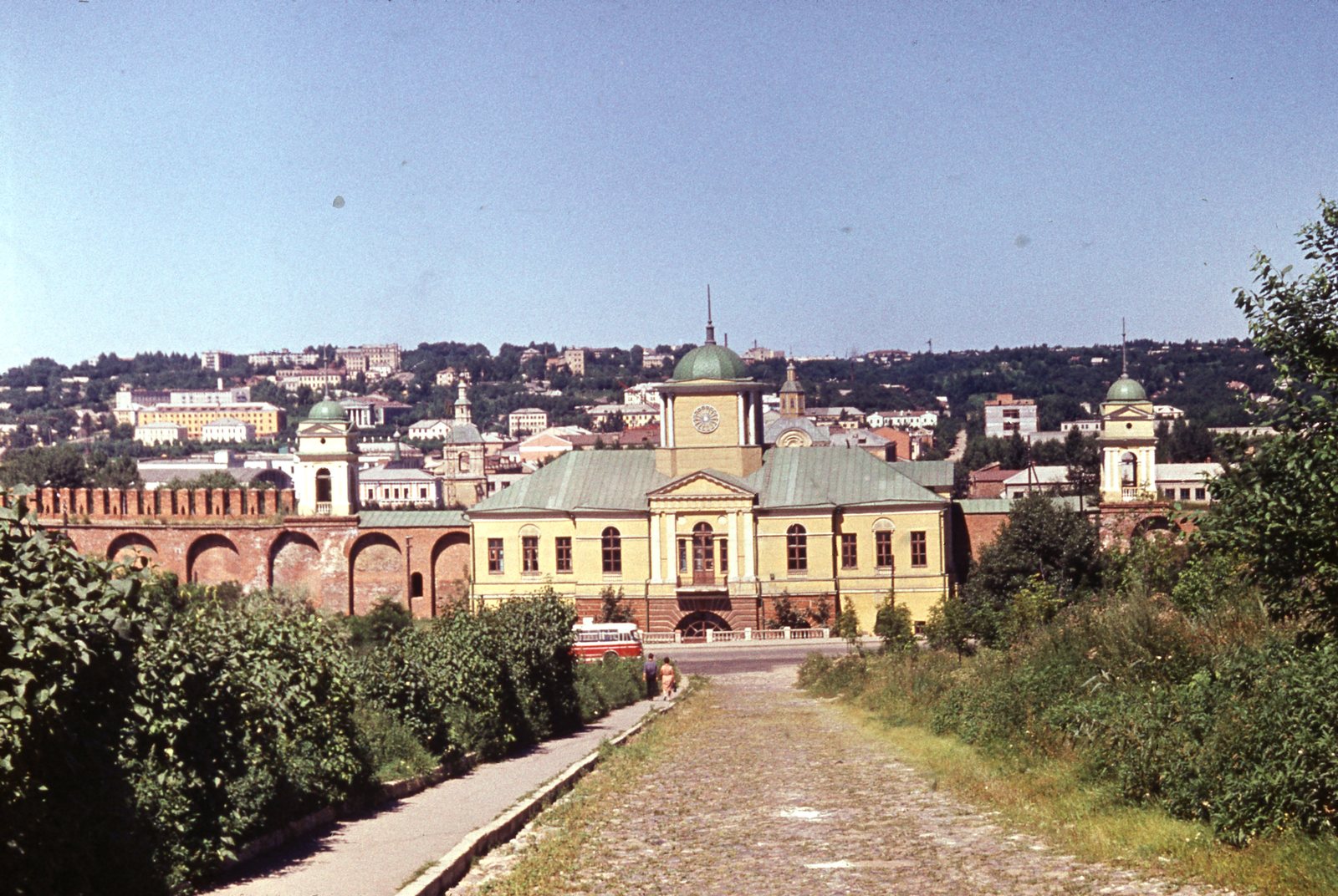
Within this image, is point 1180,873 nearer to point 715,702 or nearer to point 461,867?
point 461,867

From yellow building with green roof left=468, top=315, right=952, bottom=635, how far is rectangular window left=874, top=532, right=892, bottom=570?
1.4 inches

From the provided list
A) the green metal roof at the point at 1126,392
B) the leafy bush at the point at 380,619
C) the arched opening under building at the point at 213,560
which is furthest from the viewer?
the arched opening under building at the point at 213,560

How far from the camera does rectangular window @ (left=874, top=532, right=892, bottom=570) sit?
5619cm

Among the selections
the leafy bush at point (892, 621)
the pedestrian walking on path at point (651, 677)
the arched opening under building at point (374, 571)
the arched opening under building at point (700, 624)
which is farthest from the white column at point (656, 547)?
the pedestrian walking on path at point (651, 677)

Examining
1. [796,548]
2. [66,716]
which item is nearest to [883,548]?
[796,548]

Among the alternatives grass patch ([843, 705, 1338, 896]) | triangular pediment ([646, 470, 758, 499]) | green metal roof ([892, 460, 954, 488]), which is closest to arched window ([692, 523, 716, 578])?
triangular pediment ([646, 470, 758, 499])

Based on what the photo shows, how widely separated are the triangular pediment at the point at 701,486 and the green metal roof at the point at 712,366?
3497 millimetres

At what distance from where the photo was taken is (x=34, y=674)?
1012 cm

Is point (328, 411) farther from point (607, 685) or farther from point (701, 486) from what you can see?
point (607, 685)

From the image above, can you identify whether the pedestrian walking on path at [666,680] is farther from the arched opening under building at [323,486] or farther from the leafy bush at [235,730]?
the arched opening under building at [323,486]

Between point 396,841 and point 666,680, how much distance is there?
21.2 m

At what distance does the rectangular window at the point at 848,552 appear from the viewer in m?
56.3

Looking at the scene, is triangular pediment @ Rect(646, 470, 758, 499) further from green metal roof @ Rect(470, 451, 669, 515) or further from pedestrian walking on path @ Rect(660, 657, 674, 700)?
pedestrian walking on path @ Rect(660, 657, 674, 700)

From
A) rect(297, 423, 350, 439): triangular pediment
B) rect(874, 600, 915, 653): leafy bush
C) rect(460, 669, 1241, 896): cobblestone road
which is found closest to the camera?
rect(460, 669, 1241, 896): cobblestone road
